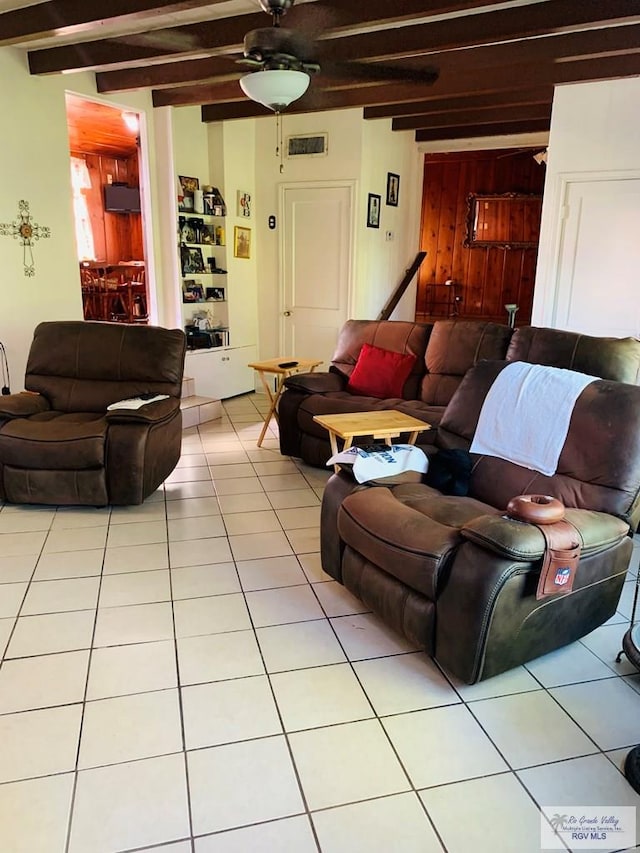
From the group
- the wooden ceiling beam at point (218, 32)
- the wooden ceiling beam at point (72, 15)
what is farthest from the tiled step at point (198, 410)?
the wooden ceiling beam at point (72, 15)

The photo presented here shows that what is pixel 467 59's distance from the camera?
4.22 meters

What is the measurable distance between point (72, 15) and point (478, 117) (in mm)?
4048

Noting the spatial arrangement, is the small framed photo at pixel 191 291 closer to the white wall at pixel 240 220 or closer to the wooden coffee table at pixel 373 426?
the white wall at pixel 240 220

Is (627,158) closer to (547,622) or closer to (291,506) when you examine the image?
(291,506)

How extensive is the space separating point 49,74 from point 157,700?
437cm

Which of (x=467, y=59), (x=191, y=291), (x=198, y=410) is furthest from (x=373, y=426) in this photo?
(x=191, y=291)

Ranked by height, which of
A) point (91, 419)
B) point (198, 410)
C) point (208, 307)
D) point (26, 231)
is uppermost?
point (26, 231)

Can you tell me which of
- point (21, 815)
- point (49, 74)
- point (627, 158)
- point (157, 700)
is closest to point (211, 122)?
point (49, 74)

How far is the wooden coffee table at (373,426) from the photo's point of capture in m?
3.21

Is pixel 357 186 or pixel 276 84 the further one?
pixel 357 186

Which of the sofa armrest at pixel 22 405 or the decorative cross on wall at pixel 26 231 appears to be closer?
the sofa armrest at pixel 22 405

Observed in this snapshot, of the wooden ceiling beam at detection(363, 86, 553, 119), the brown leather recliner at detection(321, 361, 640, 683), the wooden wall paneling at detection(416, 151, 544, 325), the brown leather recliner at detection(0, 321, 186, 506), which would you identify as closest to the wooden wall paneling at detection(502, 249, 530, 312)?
the wooden wall paneling at detection(416, 151, 544, 325)

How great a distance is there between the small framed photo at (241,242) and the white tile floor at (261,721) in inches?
163

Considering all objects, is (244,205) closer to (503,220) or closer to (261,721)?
(503,220)
